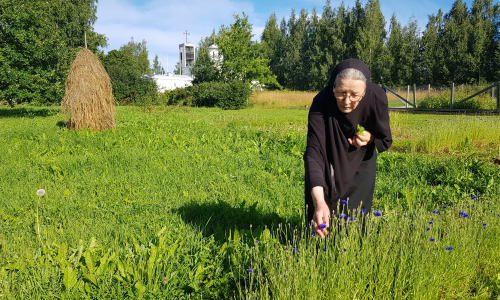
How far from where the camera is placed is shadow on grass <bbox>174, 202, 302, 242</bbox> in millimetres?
3635

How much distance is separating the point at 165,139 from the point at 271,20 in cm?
5472

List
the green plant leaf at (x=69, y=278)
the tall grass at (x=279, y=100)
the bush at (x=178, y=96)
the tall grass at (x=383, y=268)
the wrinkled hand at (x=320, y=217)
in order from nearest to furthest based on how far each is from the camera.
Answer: the tall grass at (x=383, y=268) → the wrinkled hand at (x=320, y=217) → the green plant leaf at (x=69, y=278) → the tall grass at (x=279, y=100) → the bush at (x=178, y=96)

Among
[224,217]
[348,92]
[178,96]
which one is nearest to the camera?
[348,92]

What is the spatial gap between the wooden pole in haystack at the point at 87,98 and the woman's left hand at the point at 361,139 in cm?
951

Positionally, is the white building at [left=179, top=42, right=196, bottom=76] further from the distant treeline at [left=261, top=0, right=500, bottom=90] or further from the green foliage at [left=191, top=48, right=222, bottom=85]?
the green foliage at [left=191, top=48, right=222, bottom=85]

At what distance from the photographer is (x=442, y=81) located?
125 feet

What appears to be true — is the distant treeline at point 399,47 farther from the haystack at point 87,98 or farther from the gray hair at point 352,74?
the gray hair at point 352,74

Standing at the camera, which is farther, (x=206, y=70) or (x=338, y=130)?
(x=206, y=70)

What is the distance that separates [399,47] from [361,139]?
43.0 metres

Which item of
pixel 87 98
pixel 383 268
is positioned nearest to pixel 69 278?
pixel 383 268

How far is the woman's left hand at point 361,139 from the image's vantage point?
2573 millimetres

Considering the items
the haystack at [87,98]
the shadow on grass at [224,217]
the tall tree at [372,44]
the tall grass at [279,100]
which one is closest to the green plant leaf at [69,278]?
the shadow on grass at [224,217]

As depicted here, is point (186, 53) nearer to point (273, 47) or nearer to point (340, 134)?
point (273, 47)

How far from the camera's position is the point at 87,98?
10.6m
